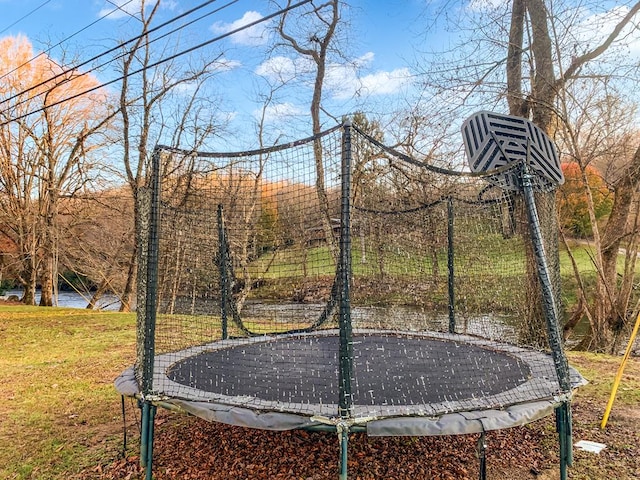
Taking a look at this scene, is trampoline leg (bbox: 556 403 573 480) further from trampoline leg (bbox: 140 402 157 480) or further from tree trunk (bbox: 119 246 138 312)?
tree trunk (bbox: 119 246 138 312)

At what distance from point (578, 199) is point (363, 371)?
4.78 m

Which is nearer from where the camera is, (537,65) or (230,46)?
(537,65)

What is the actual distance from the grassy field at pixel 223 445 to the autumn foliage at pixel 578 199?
2.68 m

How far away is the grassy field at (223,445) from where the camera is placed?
2.01 metres

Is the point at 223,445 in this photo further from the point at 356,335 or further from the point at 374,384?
the point at 356,335

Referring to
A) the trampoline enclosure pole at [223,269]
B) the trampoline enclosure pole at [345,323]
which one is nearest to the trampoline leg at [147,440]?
the trampoline enclosure pole at [345,323]

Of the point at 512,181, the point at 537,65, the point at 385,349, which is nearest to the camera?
the point at 512,181

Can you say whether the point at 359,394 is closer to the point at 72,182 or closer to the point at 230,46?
the point at 230,46

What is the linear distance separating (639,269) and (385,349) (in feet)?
14.1

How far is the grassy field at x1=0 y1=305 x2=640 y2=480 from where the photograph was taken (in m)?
2.01

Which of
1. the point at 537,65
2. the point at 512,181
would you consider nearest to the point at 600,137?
the point at 537,65

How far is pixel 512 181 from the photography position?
2371 millimetres

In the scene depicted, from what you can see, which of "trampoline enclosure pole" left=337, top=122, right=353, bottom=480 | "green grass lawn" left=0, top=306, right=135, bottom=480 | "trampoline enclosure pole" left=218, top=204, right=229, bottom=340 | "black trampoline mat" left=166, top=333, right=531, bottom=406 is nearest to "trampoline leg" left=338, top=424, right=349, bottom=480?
"trampoline enclosure pole" left=337, top=122, right=353, bottom=480

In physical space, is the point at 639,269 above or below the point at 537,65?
below
